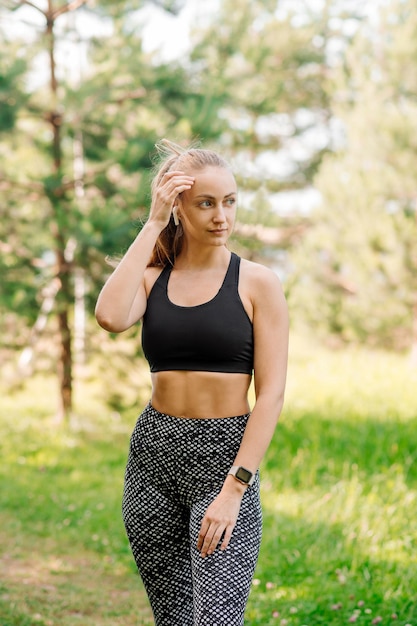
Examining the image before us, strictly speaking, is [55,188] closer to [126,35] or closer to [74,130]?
[74,130]

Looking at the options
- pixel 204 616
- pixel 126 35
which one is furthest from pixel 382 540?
pixel 126 35

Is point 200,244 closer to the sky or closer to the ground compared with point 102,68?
closer to the ground

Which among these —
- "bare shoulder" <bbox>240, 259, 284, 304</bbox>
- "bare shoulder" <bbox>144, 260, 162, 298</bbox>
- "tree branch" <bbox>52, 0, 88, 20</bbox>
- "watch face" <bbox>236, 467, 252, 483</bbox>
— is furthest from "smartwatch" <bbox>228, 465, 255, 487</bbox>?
"tree branch" <bbox>52, 0, 88, 20</bbox>

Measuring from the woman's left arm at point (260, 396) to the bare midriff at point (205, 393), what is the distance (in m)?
0.08

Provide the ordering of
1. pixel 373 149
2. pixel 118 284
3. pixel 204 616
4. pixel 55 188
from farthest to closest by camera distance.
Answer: pixel 373 149 → pixel 55 188 → pixel 118 284 → pixel 204 616

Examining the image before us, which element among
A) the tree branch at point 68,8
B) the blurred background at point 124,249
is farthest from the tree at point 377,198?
the tree branch at point 68,8

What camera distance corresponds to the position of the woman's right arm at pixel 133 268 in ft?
6.73

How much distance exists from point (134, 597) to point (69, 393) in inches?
161

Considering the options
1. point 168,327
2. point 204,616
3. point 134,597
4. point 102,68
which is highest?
point 102,68

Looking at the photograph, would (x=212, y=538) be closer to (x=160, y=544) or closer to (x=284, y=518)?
(x=160, y=544)

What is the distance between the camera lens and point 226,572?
1939 millimetres

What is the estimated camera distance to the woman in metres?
1.95

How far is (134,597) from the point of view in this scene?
12.9 ft

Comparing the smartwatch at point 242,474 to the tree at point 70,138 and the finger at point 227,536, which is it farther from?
the tree at point 70,138
